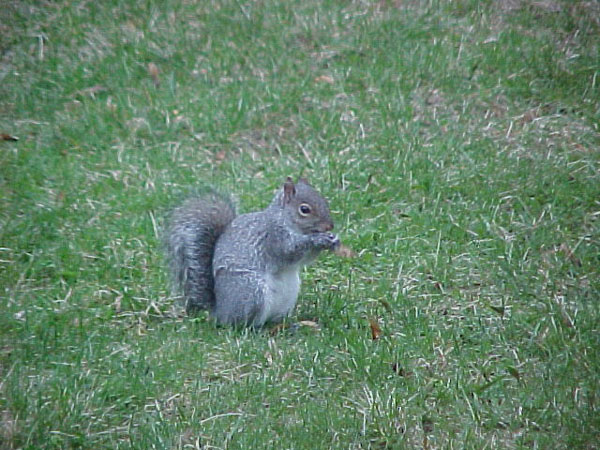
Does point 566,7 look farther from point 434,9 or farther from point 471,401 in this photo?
point 471,401

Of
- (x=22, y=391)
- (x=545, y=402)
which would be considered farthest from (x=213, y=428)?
(x=545, y=402)

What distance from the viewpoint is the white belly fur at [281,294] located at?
12.6 feet

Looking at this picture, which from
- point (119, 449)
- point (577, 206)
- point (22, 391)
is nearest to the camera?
point (119, 449)

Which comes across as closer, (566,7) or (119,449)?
(119,449)

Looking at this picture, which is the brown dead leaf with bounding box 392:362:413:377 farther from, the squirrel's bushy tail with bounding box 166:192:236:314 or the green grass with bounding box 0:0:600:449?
the squirrel's bushy tail with bounding box 166:192:236:314

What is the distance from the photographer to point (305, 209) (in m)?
3.96

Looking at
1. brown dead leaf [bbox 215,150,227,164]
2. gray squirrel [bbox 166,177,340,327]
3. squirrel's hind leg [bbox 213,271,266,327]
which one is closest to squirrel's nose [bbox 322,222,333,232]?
gray squirrel [bbox 166,177,340,327]

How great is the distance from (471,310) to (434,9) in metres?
3.57

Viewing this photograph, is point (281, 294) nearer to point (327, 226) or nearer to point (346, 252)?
point (327, 226)

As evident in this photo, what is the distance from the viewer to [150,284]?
13.9ft

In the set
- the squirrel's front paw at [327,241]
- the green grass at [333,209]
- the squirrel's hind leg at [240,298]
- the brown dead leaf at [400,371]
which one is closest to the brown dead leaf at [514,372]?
the green grass at [333,209]

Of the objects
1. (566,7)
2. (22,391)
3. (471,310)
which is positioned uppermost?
(566,7)

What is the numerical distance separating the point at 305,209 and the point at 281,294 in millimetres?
397

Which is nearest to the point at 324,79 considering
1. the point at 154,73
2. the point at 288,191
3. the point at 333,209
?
the point at 154,73
